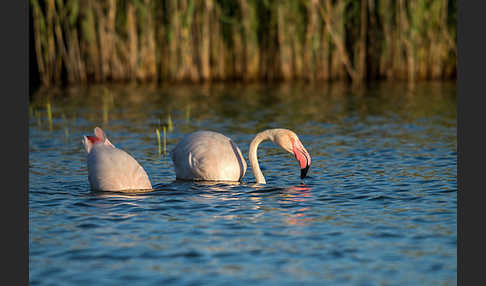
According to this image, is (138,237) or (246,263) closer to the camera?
(246,263)

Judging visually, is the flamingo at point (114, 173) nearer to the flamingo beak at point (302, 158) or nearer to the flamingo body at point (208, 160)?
the flamingo body at point (208, 160)

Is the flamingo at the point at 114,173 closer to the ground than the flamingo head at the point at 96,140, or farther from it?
closer to the ground

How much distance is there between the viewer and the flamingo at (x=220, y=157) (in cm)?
902

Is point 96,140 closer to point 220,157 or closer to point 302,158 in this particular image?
point 220,157

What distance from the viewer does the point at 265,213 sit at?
741 centimetres

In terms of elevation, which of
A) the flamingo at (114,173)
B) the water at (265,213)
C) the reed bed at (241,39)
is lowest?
the water at (265,213)

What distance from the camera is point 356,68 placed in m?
20.7

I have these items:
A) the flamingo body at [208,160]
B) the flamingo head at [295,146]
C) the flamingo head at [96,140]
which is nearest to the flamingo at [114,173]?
the flamingo head at [96,140]

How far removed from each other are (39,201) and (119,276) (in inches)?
110

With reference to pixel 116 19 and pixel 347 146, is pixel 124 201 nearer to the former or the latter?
pixel 347 146

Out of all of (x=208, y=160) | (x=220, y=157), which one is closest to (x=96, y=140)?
(x=208, y=160)

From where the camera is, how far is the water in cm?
563

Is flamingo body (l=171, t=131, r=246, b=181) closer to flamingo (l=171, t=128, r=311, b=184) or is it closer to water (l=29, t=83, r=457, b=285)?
flamingo (l=171, t=128, r=311, b=184)

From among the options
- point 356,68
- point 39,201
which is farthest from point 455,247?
point 356,68
